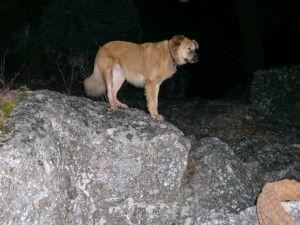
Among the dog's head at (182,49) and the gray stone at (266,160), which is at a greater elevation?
the dog's head at (182,49)

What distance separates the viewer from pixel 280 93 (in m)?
7.32

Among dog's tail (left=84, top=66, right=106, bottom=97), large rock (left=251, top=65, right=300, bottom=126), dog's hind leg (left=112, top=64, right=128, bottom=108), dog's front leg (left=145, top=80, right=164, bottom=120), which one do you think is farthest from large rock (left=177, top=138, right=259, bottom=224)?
large rock (left=251, top=65, right=300, bottom=126)

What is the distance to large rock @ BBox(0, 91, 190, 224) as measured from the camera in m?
2.68

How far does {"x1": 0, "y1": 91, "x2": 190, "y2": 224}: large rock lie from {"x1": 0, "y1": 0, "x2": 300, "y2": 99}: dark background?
8.54ft

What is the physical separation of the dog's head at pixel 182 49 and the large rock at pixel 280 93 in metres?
3.23

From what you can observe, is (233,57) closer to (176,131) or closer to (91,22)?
(91,22)

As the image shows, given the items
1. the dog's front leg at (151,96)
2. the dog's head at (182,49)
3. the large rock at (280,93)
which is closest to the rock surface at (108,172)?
the dog's front leg at (151,96)

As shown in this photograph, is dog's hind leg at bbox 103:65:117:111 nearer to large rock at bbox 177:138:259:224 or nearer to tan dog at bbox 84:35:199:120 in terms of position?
tan dog at bbox 84:35:199:120

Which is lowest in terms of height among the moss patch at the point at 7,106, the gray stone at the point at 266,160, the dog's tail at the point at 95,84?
the gray stone at the point at 266,160

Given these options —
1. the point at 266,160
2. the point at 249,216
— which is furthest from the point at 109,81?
the point at 266,160

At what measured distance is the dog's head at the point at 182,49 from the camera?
494cm

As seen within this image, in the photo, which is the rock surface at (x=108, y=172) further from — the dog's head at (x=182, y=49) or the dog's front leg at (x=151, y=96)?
the dog's head at (x=182, y=49)

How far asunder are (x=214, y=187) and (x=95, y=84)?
8.30 ft

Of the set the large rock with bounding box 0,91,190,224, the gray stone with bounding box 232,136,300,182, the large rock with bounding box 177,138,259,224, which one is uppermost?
the large rock with bounding box 0,91,190,224
